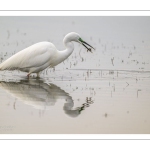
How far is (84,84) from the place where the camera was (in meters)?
5.95

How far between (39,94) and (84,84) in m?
0.91

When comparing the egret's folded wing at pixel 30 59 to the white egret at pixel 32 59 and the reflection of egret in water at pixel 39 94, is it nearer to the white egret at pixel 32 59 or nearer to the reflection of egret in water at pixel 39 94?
the white egret at pixel 32 59

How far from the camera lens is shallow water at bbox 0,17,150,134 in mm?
4480

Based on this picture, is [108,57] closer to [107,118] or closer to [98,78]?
[98,78]

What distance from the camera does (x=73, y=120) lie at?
177 inches

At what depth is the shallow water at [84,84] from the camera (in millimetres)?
4480

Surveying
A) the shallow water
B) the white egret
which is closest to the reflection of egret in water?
the shallow water
